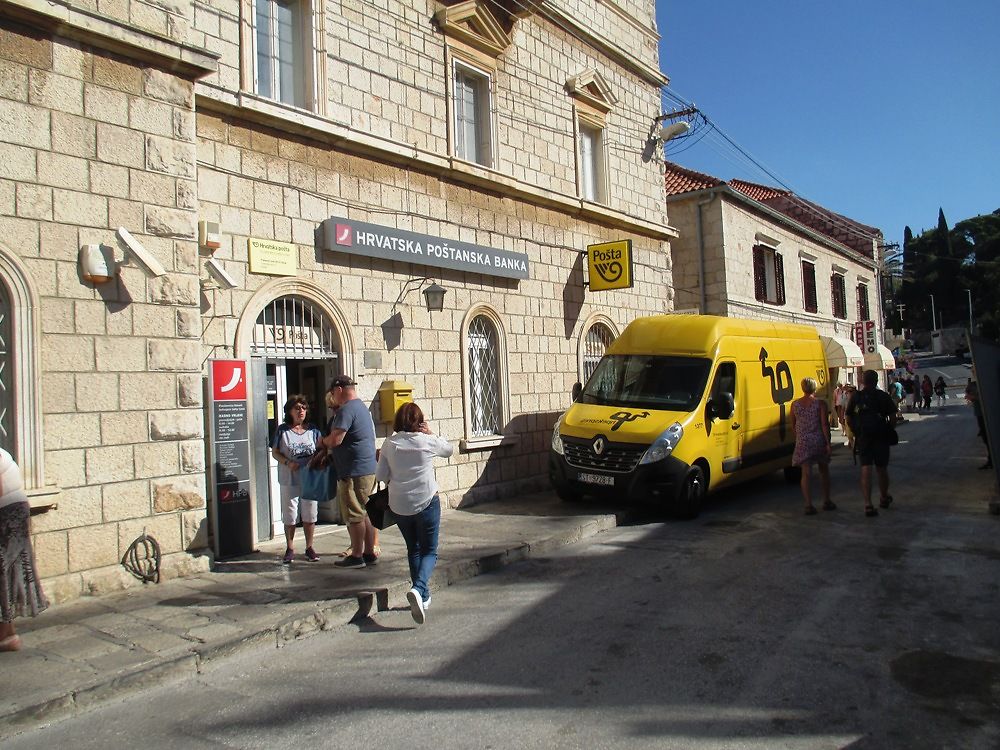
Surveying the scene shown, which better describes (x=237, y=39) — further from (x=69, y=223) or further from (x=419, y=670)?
(x=419, y=670)

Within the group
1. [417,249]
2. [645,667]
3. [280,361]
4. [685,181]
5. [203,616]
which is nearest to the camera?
[645,667]

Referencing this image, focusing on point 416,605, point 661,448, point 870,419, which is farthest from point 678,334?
point 416,605

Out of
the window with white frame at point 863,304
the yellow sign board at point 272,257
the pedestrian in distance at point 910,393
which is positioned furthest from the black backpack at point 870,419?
the pedestrian in distance at point 910,393

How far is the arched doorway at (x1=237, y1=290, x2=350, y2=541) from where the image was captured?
26.2 ft

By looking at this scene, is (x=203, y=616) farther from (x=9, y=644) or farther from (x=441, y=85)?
(x=441, y=85)

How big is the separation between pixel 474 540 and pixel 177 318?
380 centimetres

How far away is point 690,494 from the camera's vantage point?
9.53m

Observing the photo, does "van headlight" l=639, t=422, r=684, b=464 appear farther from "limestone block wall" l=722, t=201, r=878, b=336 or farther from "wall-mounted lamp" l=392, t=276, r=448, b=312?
"limestone block wall" l=722, t=201, r=878, b=336

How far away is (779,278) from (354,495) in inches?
780

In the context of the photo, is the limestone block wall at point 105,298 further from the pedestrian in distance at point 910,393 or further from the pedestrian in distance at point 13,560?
the pedestrian in distance at point 910,393

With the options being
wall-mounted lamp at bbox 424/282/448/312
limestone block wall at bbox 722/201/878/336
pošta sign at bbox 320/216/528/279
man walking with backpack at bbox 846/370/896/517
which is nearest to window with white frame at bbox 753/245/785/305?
limestone block wall at bbox 722/201/878/336

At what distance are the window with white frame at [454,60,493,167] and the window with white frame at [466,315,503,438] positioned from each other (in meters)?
2.62

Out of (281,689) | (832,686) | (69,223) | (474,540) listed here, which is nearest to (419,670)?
(281,689)

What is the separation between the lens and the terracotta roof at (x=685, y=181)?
20.1 meters
